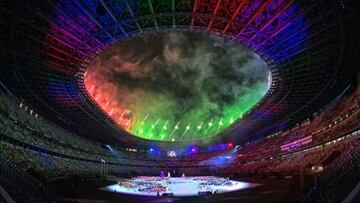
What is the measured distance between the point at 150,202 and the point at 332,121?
94.8 ft

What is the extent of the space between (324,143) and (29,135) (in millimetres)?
34684

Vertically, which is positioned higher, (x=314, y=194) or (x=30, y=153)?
(x=30, y=153)

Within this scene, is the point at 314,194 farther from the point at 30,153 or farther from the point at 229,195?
the point at 30,153

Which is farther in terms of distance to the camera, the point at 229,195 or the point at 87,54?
the point at 87,54

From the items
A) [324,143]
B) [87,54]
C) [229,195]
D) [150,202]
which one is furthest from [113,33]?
[324,143]

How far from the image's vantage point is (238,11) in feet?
100

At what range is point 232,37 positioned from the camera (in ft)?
118

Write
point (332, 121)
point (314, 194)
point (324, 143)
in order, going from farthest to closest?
point (332, 121)
point (324, 143)
point (314, 194)

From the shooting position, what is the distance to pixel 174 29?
35.6 metres

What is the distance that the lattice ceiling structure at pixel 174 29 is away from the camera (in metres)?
28.8

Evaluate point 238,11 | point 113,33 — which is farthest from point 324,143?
point 113,33

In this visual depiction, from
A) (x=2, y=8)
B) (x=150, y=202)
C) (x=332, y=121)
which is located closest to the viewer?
(x=2, y=8)

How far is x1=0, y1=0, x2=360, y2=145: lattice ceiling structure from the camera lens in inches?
1135

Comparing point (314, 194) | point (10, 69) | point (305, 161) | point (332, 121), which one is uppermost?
point (10, 69)
